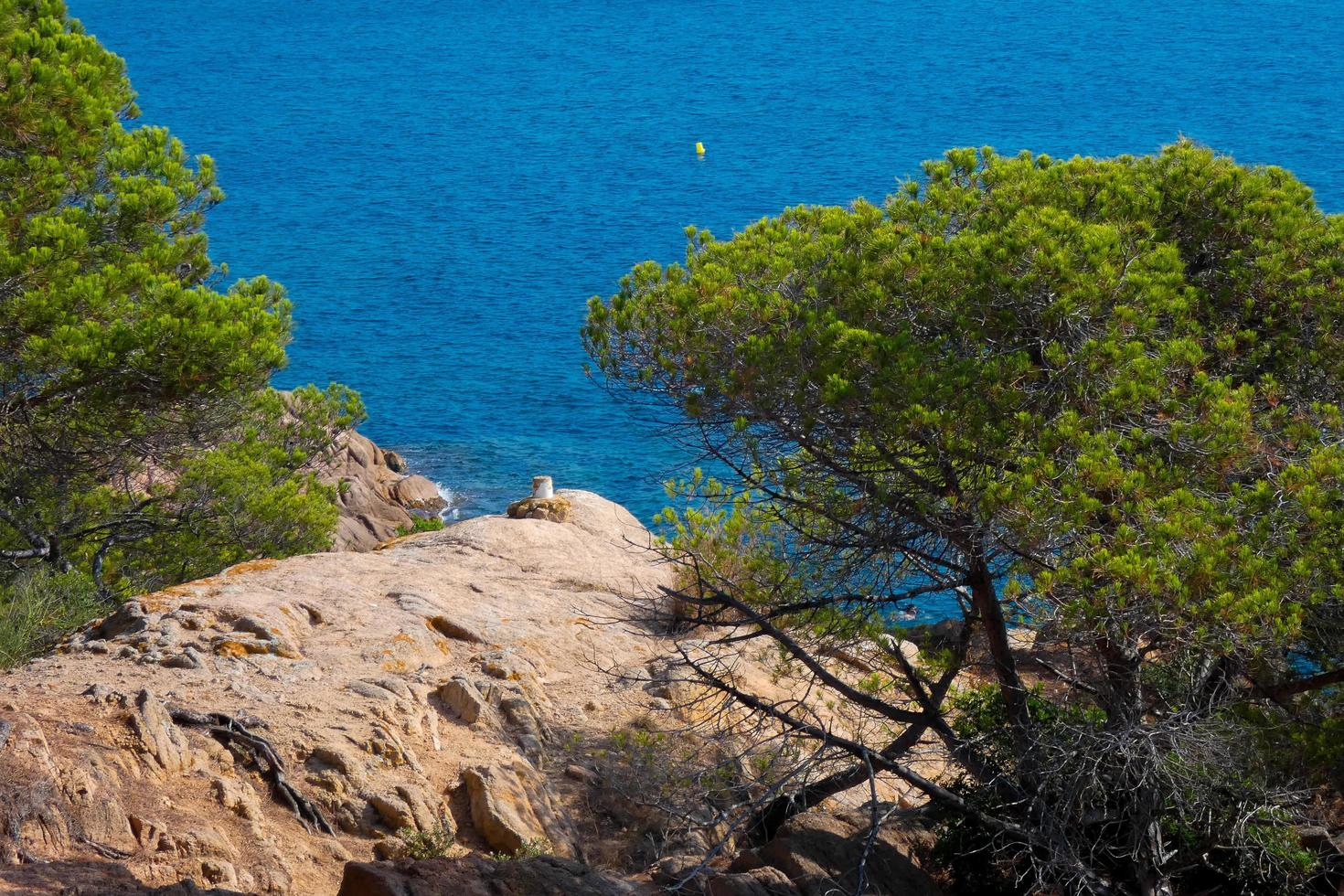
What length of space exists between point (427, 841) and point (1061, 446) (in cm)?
510

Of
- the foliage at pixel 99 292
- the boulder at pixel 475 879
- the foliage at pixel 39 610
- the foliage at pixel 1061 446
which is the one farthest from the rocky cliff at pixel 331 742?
the foliage at pixel 99 292

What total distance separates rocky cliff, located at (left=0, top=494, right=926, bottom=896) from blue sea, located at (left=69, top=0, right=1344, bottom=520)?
21.1m

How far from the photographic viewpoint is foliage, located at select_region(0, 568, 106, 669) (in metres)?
11.4

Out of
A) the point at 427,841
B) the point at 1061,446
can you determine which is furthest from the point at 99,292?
the point at 1061,446

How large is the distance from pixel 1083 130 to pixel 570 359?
32.3 m

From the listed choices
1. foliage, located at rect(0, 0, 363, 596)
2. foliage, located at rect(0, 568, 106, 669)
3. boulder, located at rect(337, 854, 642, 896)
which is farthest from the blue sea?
boulder, located at rect(337, 854, 642, 896)

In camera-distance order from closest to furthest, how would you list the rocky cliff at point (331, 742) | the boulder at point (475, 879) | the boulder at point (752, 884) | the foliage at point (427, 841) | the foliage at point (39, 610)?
the boulder at point (475, 879), the rocky cliff at point (331, 742), the boulder at point (752, 884), the foliage at point (427, 841), the foliage at point (39, 610)

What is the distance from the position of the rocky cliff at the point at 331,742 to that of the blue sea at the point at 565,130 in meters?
21.1

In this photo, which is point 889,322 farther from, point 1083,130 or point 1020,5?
point 1020,5

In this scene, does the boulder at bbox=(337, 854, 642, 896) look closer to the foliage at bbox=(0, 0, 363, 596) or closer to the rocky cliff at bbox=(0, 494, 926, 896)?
the rocky cliff at bbox=(0, 494, 926, 896)

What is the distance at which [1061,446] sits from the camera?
854 centimetres

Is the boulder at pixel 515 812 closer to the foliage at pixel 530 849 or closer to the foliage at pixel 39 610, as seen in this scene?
the foliage at pixel 530 849

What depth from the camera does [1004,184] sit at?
10.1 meters

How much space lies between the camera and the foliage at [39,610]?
11.4 metres
